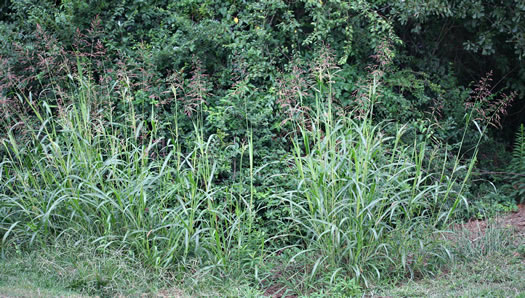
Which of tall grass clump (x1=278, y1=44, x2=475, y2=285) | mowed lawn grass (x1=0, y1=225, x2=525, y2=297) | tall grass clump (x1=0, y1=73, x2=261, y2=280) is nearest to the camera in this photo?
mowed lawn grass (x1=0, y1=225, x2=525, y2=297)

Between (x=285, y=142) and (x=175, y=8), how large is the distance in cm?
264

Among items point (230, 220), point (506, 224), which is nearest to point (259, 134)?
point (230, 220)

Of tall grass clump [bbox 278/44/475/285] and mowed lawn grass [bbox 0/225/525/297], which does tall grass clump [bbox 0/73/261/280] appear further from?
tall grass clump [bbox 278/44/475/285]

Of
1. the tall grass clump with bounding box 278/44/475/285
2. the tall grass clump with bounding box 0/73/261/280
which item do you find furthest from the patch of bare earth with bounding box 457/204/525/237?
the tall grass clump with bounding box 0/73/261/280

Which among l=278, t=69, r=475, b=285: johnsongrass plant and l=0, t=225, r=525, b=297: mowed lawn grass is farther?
l=278, t=69, r=475, b=285: johnsongrass plant

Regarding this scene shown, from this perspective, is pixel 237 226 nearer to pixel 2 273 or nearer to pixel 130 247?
pixel 130 247

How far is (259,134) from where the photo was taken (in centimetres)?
723

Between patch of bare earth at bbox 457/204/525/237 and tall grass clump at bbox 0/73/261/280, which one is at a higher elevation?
tall grass clump at bbox 0/73/261/280

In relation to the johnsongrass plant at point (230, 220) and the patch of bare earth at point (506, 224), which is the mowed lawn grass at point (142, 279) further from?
the patch of bare earth at point (506, 224)

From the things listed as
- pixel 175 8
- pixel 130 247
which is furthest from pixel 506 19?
pixel 130 247

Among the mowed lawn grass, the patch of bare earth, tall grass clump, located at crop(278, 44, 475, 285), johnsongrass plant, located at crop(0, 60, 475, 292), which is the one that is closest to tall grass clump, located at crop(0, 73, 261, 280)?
johnsongrass plant, located at crop(0, 60, 475, 292)

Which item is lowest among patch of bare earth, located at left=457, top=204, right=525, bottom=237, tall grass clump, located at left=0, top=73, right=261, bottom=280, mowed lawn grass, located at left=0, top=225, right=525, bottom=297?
patch of bare earth, located at left=457, top=204, right=525, bottom=237

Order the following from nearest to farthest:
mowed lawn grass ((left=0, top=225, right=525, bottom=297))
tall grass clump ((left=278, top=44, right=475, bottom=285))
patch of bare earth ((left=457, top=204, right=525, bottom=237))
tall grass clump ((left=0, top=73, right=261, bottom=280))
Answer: mowed lawn grass ((left=0, top=225, right=525, bottom=297)), tall grass clump ((left=278, top=44, right=475, bottom=285)), tall grass clump ((left=0, top=73, right=261, bottom=280)), patch of bare earth ((left=457, top=204, right=525, bottom=237))

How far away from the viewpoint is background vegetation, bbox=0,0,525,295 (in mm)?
5320
